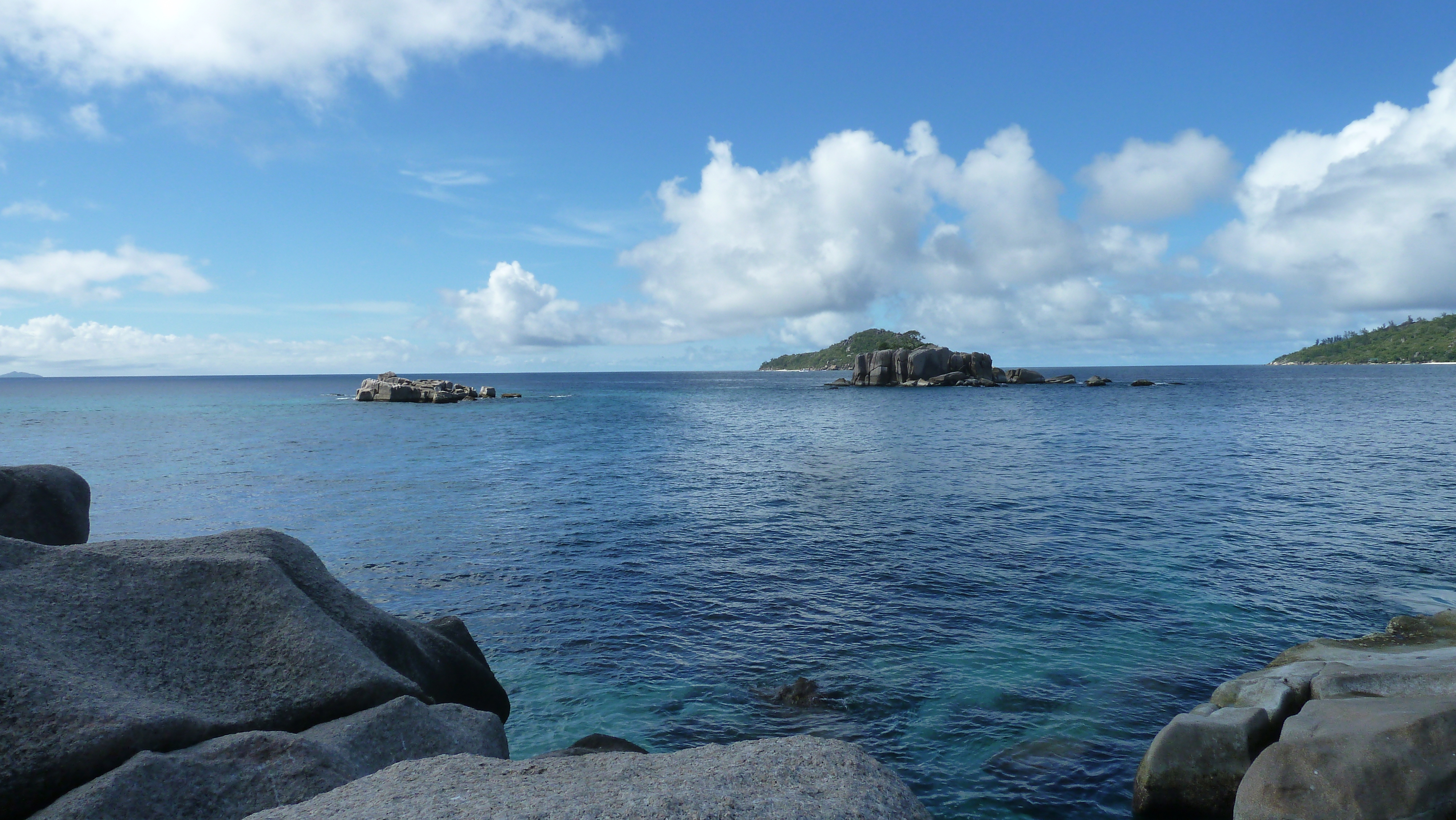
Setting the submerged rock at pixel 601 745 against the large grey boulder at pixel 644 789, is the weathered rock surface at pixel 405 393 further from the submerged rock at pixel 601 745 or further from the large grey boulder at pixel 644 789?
the large grey boulder at pixel 644 789

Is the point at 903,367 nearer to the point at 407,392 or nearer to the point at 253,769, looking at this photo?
the point at 407,392

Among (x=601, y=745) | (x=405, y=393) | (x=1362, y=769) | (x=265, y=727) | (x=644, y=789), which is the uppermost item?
(x=405, y=393)

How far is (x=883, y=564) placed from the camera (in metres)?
23.5

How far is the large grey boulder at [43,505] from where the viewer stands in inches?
496

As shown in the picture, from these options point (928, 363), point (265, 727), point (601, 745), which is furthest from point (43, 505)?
point (928, 363)

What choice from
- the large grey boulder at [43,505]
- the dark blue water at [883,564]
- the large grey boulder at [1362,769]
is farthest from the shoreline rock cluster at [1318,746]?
the large grey boulder at [43,505]

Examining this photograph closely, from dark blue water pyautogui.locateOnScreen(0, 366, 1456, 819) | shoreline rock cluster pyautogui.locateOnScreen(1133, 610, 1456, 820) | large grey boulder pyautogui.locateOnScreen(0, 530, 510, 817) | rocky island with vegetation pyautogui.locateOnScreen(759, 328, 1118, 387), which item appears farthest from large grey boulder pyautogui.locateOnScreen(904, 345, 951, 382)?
large grey boulder pyautogui.locateOnScreen(0, 530, 510, 817)

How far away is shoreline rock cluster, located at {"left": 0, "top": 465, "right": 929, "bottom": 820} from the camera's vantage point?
20.5ft

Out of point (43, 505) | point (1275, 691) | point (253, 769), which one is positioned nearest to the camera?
point (253, 769)

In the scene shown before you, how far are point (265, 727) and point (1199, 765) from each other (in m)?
12.2

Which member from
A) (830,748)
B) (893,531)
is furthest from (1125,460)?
(830,748)

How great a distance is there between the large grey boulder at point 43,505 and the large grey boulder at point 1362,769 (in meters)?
18.9

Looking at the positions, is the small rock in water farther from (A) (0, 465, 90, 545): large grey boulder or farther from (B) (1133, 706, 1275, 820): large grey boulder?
(A) (0, 465, 90, 545): large grey boulder

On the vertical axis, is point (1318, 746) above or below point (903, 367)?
below
